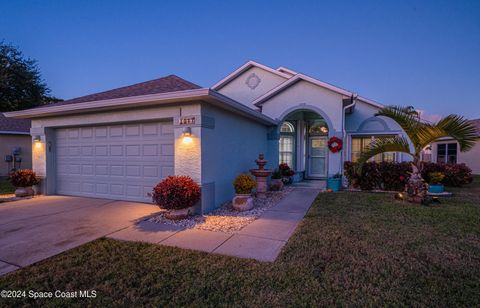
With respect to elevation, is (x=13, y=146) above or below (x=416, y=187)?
above

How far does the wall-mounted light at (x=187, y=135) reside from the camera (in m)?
5.64

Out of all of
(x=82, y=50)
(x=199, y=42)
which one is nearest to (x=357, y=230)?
(x=199, y=42)

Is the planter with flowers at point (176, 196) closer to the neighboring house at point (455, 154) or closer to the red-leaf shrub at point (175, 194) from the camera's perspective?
the red-leaf shrub at point (175, 194)

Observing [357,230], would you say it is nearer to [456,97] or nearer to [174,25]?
[174,25]

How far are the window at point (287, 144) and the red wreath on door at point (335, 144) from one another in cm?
259

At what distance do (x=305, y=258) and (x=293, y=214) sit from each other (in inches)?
97.8

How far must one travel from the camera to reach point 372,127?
11289 mm

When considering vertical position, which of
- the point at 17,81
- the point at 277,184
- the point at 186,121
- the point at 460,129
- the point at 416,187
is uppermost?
the point at 17,81

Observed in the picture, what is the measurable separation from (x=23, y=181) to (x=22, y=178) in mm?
106

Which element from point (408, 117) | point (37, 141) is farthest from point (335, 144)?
point (37, 141)

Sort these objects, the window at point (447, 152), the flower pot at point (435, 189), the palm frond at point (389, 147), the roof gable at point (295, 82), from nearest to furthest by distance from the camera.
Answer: the palm frond at point (389, 147) < the flower pot at point (435, 189) < the roof gable at point (295, 82) < the window at point (447, 152)

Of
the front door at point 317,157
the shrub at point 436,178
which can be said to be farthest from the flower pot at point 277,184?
the shrub at point 436,178

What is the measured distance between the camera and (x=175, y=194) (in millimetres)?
5078

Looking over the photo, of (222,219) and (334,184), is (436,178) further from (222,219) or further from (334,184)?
(222,219)
